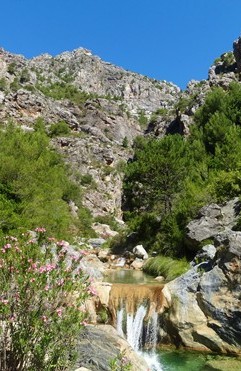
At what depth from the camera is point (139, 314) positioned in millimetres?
13969

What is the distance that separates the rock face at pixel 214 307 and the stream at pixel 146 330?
0.52 meters

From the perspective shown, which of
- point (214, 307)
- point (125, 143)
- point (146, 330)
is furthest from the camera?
point (125, 143)

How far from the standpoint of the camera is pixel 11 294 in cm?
561

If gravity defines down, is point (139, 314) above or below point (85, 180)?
below

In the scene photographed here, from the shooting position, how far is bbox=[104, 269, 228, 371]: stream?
37.2 ft

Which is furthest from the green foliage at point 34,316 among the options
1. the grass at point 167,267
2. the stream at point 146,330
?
the grass at point 167,267

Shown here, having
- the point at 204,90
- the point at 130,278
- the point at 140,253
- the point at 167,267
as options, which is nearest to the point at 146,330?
the point at 167,267

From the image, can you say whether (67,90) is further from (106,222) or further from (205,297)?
(205,297)

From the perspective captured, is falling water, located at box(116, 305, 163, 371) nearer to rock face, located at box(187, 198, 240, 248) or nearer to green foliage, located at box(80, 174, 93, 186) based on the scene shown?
rock face, located at box(187, 198, 240, 248)

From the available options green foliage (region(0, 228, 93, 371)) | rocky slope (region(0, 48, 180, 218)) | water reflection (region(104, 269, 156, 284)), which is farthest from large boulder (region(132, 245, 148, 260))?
rocky slope (region(0, 48, 180, 218))

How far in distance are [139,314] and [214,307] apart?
2.88m

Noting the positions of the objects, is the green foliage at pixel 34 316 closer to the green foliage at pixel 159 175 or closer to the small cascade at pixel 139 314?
the small cascade at pixel 139 314

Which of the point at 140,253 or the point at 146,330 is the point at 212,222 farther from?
the point at 140,253

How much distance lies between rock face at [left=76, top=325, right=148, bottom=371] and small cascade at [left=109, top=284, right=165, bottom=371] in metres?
3.78
